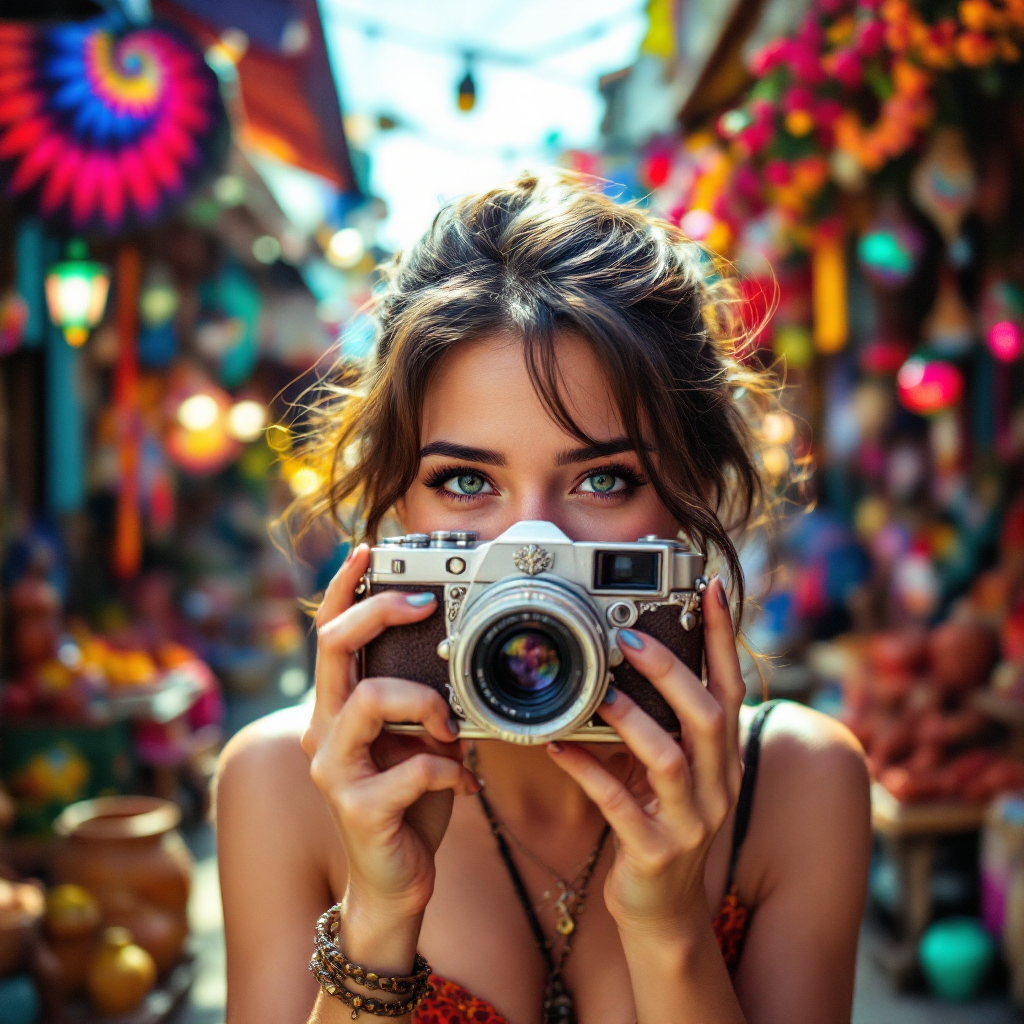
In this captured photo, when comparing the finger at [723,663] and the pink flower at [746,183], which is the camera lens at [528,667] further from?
the pink flower at [746,183]

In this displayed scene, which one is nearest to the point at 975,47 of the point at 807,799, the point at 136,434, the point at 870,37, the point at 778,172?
the point at 870,37

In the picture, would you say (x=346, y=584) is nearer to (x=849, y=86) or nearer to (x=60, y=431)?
(x=849, y=86)

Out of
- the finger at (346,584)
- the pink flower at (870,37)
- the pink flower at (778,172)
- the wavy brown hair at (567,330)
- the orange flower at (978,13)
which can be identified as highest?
the pink flower at (870,37)

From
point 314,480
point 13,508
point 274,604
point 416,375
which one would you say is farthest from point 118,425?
point 416,375

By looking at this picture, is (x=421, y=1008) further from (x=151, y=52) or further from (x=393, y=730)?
(x=151, y=52)

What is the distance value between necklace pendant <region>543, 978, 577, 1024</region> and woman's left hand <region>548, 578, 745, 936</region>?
0.34 meters

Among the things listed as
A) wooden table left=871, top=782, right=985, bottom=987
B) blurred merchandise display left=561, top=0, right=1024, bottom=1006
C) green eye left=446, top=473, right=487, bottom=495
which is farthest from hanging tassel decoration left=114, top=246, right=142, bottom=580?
green eye left=446, top=473, right=487, bottom=495

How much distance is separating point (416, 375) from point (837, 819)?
977 mm

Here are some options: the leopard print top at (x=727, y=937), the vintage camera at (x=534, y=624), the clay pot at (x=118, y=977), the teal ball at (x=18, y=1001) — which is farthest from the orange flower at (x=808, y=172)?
the teal ball at (x=18, y=1001)

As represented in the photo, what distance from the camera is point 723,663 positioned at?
52.3 inches

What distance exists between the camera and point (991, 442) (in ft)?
15.1

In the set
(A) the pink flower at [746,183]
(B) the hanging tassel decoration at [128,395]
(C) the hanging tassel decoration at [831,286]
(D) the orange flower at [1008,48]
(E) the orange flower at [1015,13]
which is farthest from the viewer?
(B) the hanging tassel decoration at [128,395]

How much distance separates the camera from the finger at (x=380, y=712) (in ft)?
4.28

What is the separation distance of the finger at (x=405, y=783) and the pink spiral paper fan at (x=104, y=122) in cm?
283
